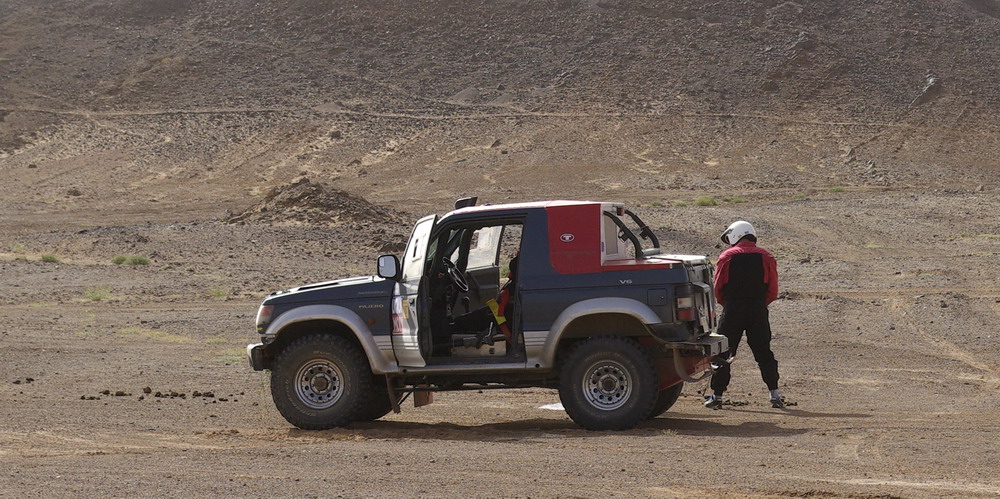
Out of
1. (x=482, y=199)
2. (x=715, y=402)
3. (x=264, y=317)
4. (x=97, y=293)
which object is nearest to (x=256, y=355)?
(x=264, y=317)

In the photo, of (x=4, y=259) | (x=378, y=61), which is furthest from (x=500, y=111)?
(x=4, y=259)

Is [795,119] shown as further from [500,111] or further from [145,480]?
[145,480]

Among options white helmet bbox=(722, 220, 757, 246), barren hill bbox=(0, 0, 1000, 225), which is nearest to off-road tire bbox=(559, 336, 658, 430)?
white helmet bbox=(722, 220, 757, 246)

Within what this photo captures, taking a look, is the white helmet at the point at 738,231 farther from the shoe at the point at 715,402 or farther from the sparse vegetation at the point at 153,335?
the sparse vegetation at the point at 153,335

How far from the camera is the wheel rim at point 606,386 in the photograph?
1041 centimetres

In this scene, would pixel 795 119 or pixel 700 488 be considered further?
pixel 795 119

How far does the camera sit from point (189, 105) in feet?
202

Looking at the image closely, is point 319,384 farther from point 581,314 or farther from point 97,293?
point 97,293

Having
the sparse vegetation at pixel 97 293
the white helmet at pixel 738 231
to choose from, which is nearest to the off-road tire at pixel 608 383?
the white helmet at pixel 738 231

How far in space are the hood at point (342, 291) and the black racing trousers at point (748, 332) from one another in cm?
316

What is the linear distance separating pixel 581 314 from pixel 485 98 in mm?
52263

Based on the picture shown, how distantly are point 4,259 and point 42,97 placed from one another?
35.2m

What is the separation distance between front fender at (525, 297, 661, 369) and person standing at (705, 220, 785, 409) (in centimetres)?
181

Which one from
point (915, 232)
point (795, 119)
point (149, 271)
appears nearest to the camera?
point (149, 271)
